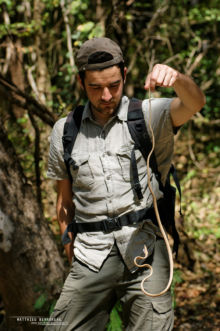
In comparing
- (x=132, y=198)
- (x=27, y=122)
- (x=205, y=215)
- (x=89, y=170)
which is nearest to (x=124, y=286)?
(x=132, y=198)

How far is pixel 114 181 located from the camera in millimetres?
2352

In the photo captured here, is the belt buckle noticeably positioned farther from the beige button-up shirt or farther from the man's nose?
the man's nose

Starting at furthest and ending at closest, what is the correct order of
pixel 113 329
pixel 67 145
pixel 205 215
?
pixel 205 215
pixel 113 329
pixel 67 145

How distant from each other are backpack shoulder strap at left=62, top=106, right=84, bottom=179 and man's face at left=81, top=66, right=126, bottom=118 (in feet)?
0.65

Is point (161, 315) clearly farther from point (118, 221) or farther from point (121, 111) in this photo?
point (121, 111)

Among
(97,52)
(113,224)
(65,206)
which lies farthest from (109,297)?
(97,52)

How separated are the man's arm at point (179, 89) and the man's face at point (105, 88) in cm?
34

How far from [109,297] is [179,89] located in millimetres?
1393

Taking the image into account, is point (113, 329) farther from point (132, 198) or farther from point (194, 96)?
point (194, 96)

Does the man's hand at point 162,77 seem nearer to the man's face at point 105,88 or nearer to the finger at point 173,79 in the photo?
the finger at point 173,79

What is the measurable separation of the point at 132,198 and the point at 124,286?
567mm

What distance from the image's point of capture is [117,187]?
7.68ft

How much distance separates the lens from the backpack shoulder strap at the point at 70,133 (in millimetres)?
2475

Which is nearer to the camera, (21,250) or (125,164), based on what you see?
(125,164)
